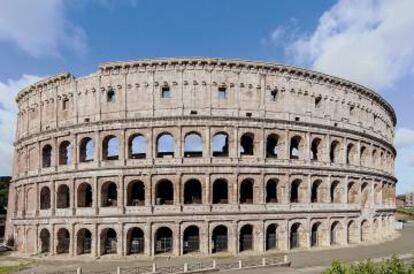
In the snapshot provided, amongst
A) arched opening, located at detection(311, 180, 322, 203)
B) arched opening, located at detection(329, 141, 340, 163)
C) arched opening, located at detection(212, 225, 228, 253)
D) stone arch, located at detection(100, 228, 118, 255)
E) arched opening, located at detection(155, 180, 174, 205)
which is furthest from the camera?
arched opening, located at detection(329, 141, 340, 163)

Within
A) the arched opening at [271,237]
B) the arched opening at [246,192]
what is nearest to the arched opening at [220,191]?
the arched opening at [246,192]

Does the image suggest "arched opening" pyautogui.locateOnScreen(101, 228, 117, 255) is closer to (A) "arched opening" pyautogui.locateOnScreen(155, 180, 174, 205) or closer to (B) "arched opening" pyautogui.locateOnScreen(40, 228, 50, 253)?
(A) "arched opening" pyautogui.locateOnScreen(155, 180, 174, 205)

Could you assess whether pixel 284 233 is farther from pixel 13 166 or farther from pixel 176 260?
pixel 13 166

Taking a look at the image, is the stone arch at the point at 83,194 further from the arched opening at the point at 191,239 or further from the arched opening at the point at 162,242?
the arched opening at the point at 191,239

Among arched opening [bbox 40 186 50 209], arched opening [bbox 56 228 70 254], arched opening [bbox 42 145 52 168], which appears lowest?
arched opening [bbox 56 228 70 254]

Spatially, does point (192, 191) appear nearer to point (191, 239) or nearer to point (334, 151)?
point (191, 239)

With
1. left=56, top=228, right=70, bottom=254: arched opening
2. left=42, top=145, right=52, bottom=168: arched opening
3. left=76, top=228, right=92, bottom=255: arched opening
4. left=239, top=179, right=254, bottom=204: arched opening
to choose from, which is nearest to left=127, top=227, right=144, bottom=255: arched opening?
left=76, top=228, right=92, bottom=255: arched opening

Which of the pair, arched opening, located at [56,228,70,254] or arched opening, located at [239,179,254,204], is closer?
arched opening, located at [56,228,70,254]
